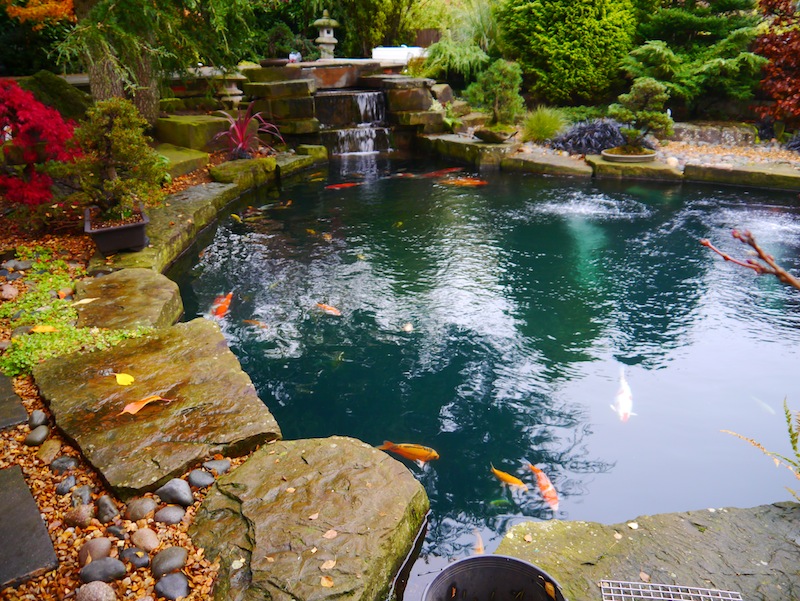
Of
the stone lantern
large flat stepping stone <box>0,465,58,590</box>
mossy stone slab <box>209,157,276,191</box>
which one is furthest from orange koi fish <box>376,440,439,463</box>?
the stone lantern

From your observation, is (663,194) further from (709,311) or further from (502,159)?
(709,311)

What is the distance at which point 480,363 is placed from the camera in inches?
144

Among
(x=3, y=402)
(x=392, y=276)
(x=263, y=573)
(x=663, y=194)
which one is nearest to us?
(x=263, y=573)

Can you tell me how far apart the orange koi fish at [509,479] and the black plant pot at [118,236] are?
3.44 metres

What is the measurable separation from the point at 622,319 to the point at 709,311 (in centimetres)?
72

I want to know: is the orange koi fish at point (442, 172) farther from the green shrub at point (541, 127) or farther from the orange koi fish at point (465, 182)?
the green shrub at point (541, 127)

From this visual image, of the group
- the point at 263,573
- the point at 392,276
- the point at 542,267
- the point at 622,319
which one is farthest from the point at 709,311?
the point at 263,573

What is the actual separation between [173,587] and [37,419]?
127cm

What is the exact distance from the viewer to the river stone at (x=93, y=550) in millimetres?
1896

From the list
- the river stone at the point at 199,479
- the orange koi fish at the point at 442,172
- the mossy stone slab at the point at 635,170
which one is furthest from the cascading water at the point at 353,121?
the river stone at the point at 199,479

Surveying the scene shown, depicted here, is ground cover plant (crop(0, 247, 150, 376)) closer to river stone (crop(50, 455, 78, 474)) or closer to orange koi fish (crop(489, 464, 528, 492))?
river stone (crop(50, 455, 78, 474))

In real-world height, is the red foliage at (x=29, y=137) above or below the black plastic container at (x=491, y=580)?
above

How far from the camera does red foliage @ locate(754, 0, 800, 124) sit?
22.4ft

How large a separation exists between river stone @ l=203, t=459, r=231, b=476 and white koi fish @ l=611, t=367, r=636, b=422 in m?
2.12
